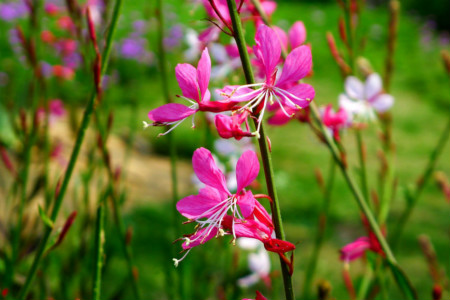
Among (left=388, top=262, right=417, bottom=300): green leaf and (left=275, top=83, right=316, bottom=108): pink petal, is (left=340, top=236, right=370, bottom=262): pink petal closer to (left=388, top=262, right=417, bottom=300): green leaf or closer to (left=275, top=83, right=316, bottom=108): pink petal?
(left=388, top=262, right=417, bottom=300): green leaf

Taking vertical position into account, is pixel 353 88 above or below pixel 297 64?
below

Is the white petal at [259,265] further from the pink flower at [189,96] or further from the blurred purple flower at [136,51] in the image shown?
the blurred purple flower at [136,51]

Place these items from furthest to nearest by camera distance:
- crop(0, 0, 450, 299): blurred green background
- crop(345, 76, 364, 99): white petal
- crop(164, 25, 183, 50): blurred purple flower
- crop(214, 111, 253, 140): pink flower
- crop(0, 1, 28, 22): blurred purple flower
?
crop(164, 25, 183, 50): blurred purple flower
crop(0, 1, 28, 22): blurred purple flower
crop(0, 0, 450, 299): blurred green background
crop(345, 76, 364, 99): white petal
crop(214, 111, 253, 140): pink flower

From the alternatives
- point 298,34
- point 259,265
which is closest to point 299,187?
Answer: point 259,265

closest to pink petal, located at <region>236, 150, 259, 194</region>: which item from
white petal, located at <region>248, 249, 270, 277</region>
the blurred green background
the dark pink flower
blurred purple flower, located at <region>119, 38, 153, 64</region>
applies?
the dark pink flower

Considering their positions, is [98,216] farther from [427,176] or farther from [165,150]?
[165,150]

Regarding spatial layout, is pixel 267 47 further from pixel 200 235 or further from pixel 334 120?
pixel 334 120
